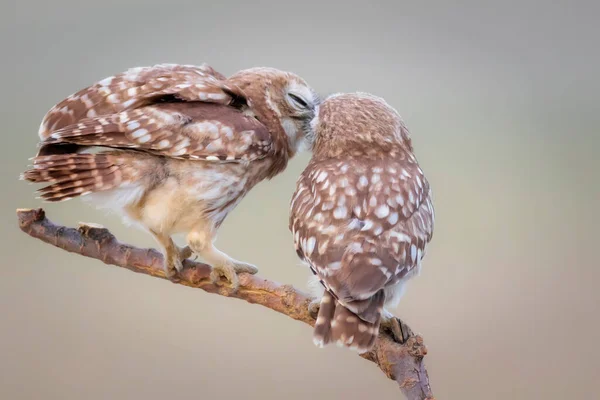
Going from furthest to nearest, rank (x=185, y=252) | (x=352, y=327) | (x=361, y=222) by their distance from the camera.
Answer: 1. (x=185, y=252)
2. (x=361, y=222)
3. (x=352, y=327)

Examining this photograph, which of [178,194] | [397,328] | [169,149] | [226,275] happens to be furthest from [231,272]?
[397,328]

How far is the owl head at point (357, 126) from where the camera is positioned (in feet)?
6.73

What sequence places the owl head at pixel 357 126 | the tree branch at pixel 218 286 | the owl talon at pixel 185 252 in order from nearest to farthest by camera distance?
the tree branch at pixel 218 286, the owl head at pixel 357 126, the owl talon at pixel 185 252

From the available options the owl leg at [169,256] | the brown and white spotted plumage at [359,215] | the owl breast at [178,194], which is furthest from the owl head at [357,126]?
the owl leg at [169,256]

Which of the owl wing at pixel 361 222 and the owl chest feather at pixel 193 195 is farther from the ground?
the owl wing at pixel 361 222

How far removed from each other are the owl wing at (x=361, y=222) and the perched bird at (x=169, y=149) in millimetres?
205

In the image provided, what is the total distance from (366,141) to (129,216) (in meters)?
0.68

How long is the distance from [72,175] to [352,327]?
30.7 inches

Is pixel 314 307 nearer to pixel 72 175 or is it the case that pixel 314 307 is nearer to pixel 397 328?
pixel 397 328

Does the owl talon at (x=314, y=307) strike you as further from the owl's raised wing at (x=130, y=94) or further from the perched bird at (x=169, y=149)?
→ the owl's raised wing at (x=130, y=94)

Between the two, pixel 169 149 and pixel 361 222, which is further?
pixel 169 149

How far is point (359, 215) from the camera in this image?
1812 mm

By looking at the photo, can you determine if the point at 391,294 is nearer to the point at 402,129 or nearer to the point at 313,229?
the point at 313,229

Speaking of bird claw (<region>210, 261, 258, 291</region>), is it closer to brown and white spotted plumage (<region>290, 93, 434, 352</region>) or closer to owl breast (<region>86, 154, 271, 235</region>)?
owl breast (<region>86, 154, 271, 235</region>)
